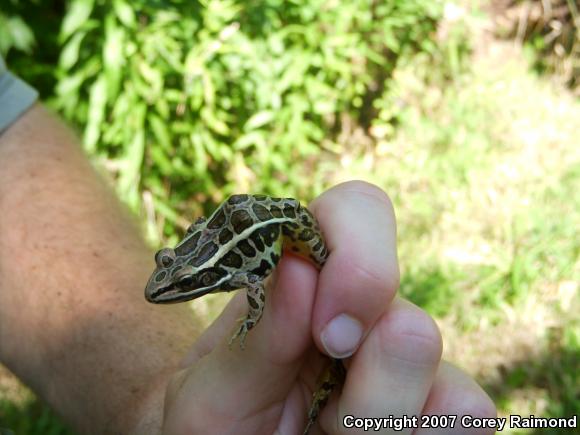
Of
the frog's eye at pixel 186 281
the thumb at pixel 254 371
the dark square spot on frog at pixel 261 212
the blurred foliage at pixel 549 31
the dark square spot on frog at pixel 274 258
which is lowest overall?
the blurred foliage at pixel 549 31

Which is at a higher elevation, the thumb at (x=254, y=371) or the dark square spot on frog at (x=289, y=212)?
the dark square spot on frog at (x=289, y=212)

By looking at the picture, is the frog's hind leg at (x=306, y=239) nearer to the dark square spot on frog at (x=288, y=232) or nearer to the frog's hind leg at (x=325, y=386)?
the dark square spot on frog at (x=288, y=232)

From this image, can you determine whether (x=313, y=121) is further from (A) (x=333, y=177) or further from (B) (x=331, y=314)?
(B) (x=331, y=314)

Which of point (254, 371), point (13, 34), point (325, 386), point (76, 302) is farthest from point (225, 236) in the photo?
point (13, 34)

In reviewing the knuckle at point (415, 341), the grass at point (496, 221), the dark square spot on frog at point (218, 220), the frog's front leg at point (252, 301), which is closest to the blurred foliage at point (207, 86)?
the grass at point (496, 221)

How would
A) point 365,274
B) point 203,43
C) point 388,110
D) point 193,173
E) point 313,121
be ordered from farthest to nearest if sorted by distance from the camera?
1. point 388,110
2. point 313,121
3. point 193,173
4. point 203,43
5. point 365,274

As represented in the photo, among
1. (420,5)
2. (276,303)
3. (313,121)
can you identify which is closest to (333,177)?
(313,121)
